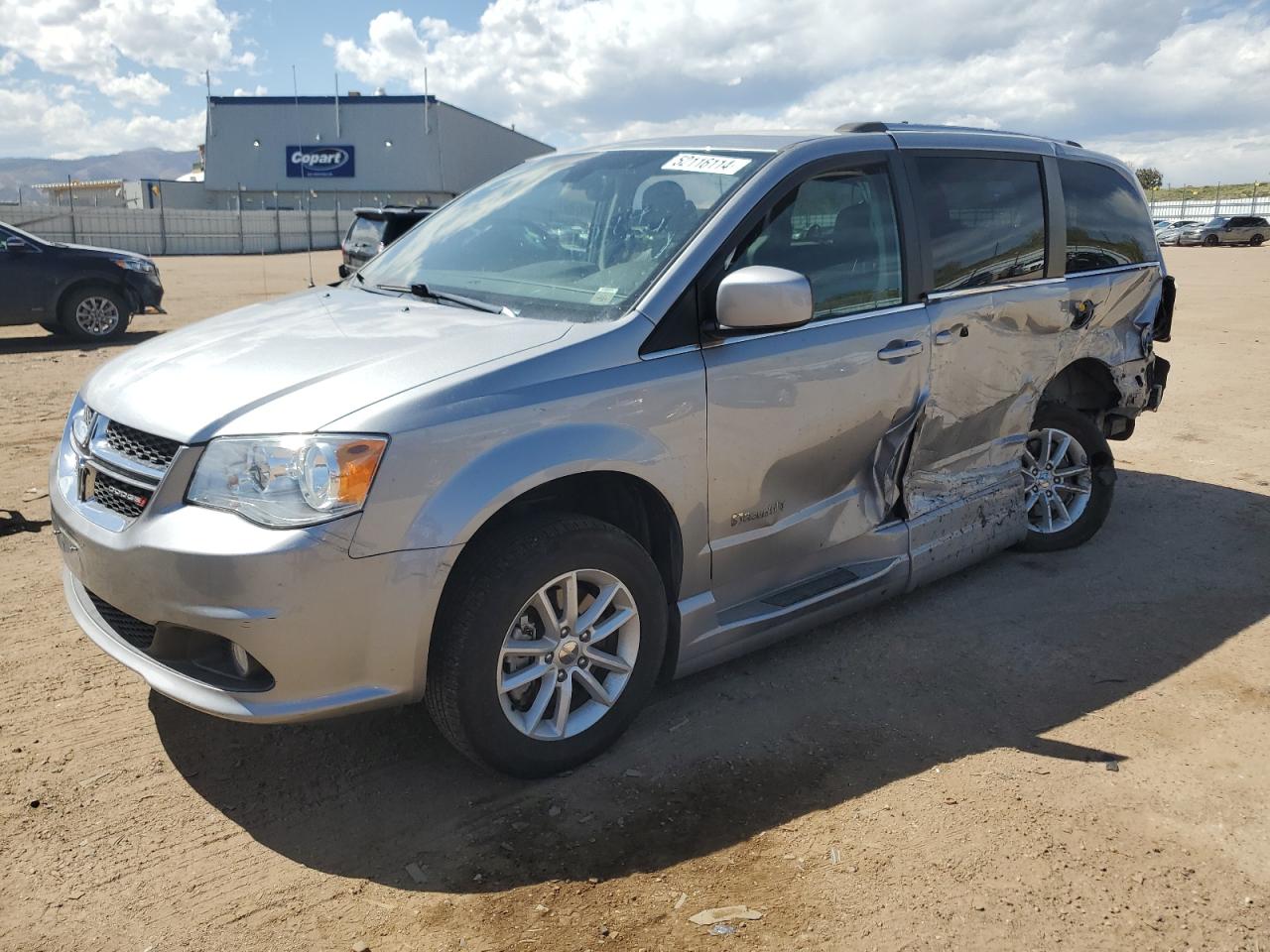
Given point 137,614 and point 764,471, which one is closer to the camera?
point 137,614

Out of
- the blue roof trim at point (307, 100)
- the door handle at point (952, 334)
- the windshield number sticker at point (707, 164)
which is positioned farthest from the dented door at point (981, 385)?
the blue roof trim at point (307, 100)

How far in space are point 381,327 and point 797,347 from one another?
143 centimetres

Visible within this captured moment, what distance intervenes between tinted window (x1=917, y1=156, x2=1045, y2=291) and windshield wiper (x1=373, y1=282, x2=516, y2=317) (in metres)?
1.85

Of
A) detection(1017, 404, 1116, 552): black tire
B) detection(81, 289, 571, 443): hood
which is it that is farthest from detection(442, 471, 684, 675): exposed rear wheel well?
detection(1017, 404, 1116, 552): black tire

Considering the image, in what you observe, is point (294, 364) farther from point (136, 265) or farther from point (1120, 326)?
Result: point (136, 265)

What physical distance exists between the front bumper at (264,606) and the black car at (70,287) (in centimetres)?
1092

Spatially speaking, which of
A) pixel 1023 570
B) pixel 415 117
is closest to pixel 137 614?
pixel 1023 570

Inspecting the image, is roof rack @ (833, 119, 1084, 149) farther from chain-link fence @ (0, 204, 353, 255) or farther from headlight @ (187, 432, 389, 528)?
chain-link fence @ (0, 204, 353, 255)

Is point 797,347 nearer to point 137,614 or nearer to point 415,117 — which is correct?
point 137,614

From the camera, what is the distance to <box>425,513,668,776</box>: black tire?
2.84 meters

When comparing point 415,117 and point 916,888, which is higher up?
point 415,117

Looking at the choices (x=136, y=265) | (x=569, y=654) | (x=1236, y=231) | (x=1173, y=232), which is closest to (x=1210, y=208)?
(x=1173, y=232)

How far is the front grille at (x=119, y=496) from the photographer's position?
2.86 metres

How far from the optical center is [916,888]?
2.69 m
